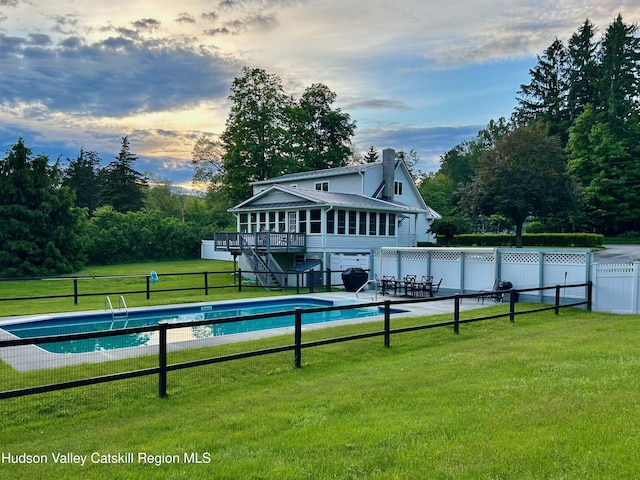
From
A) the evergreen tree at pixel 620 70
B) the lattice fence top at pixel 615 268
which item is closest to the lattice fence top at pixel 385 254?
the lattice fence top at pixel 615 268

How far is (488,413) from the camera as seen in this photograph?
4672 mm

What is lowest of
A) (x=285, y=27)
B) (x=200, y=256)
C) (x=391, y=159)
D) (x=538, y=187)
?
(x=200, y=256)

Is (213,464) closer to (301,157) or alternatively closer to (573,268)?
(573,268)

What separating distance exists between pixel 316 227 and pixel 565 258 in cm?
1376

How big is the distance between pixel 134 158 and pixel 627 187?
5922 cm

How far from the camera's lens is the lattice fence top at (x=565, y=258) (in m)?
15.2

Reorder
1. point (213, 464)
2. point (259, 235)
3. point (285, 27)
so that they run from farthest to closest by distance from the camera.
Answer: point (259, 235) → point (285, 27) → point (213, 464)

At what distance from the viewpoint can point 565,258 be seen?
15734 millimetres

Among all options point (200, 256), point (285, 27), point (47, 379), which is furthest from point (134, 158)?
point (47, 379)

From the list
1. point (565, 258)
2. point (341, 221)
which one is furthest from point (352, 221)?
point (565, 258)

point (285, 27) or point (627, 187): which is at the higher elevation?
point (285, 27)

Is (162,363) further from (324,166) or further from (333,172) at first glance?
(324,166)

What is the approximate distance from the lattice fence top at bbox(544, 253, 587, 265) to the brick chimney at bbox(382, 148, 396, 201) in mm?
17426

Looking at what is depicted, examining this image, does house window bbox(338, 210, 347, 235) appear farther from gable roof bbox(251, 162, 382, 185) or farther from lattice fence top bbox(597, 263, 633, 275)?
lattice fence top bbox(597, 263, 633, 275)
